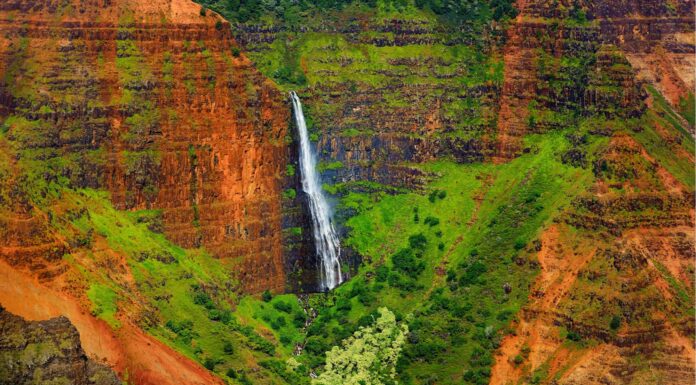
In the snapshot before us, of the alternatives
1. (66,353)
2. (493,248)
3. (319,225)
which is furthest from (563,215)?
(66,353)

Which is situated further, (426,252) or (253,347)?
(426,252)

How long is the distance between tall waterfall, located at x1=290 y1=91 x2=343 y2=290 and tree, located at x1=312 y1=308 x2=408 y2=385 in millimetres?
9322

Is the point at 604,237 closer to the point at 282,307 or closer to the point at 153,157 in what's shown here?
the point at 282,307

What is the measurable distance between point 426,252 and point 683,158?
57.0 feet

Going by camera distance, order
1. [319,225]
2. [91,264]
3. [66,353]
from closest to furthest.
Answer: [66,353] < [91,264] < [319,225]

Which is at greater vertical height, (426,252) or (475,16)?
(475,16)

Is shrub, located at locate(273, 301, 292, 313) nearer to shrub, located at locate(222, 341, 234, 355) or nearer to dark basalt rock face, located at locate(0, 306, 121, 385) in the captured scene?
shrub, located at locate(222, 341, 234, 355)

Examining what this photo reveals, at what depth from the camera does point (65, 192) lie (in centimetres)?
13550

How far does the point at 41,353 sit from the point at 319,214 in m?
42.1

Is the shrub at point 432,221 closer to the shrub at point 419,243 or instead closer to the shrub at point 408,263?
the shrub at point 419,243

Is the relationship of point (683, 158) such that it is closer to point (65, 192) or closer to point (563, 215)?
point (563, 215)

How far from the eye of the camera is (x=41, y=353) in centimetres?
11069

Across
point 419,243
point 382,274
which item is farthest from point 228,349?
point 419,243

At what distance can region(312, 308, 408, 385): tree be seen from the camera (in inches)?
5364
